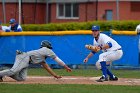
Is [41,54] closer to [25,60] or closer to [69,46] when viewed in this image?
[25,60]

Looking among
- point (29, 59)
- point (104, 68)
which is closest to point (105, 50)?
point (104, 68)

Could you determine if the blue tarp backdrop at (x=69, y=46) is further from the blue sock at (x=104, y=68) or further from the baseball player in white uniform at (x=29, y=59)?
the baseball player in white uniform at (x=29, y=59)

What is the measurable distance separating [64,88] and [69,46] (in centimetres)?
744

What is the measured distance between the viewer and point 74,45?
1966 centimetres

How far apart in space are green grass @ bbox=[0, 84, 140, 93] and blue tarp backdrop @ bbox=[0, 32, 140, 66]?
6.61 meters

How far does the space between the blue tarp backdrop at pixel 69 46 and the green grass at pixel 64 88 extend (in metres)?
6.61

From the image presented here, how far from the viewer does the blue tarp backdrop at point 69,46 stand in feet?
63.7

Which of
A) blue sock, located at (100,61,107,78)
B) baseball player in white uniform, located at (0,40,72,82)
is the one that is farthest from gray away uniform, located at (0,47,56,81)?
blue sock, located at (100,61,107,78)

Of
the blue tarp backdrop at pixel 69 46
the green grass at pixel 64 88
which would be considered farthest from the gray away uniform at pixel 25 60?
the blue tarp backdrop at pixel 69 46

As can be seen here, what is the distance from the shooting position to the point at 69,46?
19.7 m

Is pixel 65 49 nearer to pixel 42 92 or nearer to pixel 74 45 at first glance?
pixel 74 45

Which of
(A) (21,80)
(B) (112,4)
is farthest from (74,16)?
(A) (21,80)

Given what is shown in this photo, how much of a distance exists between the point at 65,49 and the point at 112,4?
56.9ft

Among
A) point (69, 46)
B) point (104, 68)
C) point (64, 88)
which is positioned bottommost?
point (64, 88)
